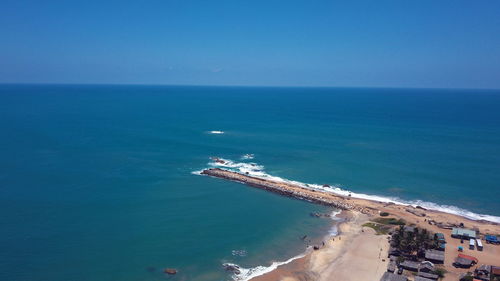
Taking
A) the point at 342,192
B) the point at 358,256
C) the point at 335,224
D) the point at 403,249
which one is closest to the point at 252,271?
the point at 358,256

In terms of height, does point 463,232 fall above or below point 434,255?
above

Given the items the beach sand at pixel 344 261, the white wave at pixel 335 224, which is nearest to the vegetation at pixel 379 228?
the beach sand at pixel 344 261

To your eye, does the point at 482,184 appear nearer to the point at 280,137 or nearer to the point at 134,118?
the point at 280,137

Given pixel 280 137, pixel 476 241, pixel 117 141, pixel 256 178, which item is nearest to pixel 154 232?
pixel 256 178

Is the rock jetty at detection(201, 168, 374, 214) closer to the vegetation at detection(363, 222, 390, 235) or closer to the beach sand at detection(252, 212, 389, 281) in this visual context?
the vegetation at detection(363, 222, 390, 235)

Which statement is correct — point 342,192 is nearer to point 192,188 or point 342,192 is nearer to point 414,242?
point 414,242

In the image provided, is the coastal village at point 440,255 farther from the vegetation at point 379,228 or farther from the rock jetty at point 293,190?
the rock jetty at point 293,190

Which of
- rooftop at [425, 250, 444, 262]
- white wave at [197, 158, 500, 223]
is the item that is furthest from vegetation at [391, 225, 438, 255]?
white wave at [197, 158, 500, 223]
